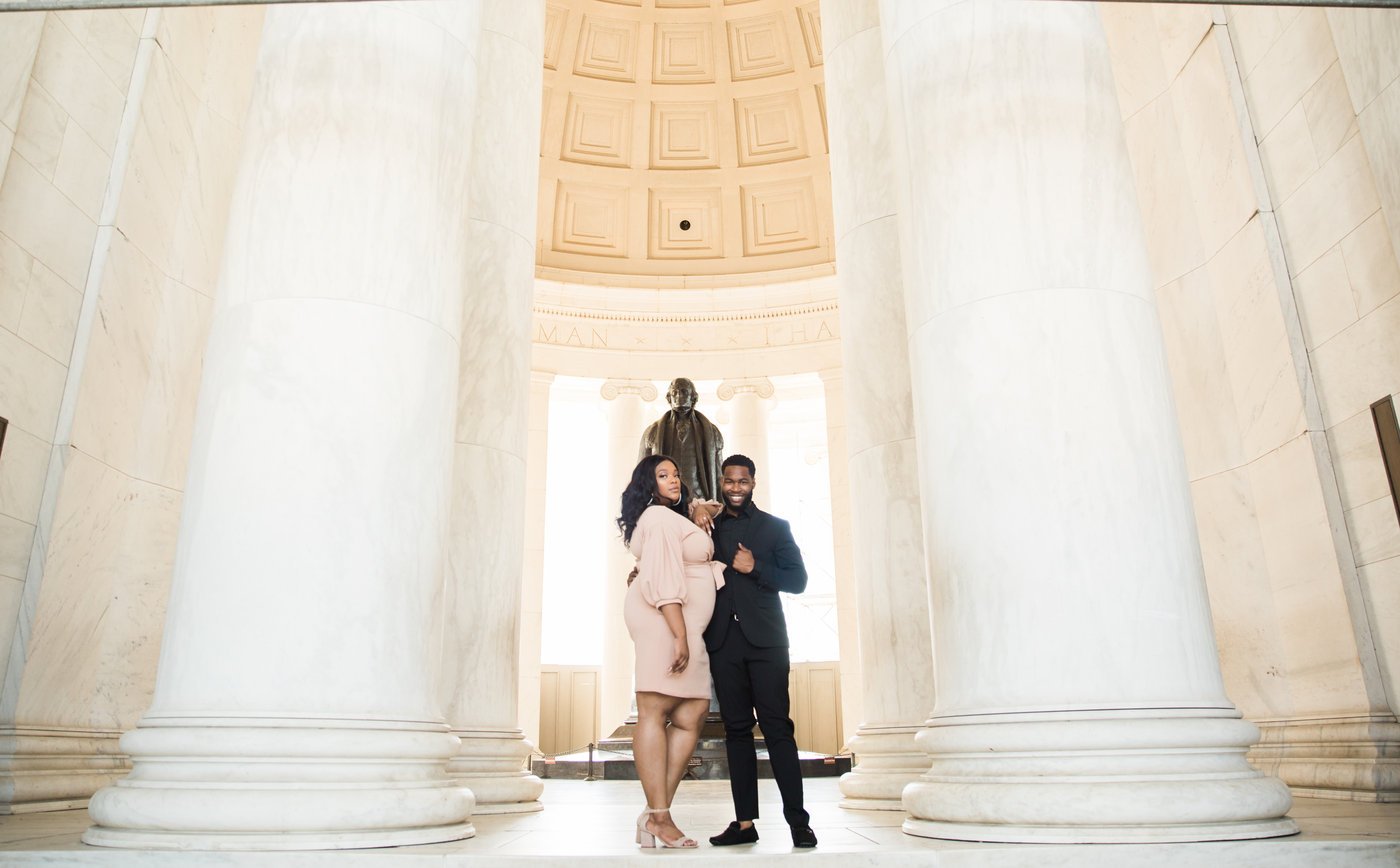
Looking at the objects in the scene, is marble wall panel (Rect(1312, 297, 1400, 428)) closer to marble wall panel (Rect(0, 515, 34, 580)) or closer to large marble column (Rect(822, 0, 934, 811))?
large marble column (Rect(822, 0, 934, 811))

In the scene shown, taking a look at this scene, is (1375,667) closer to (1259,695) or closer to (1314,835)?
(1259,695)

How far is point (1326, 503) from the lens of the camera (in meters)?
22.9

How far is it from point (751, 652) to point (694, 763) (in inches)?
1024

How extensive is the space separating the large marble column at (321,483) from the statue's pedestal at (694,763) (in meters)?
24.8

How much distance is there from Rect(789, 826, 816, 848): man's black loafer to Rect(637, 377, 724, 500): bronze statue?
29444mm

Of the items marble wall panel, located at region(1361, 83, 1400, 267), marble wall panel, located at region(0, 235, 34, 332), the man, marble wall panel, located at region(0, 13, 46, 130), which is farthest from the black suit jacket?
marble wall panel, located at region(0, 13, 46, 130)

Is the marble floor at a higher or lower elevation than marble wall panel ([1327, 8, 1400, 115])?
lower

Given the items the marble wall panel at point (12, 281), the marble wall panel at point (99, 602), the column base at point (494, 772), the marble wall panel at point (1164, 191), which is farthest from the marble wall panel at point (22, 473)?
the marble wall panel at point (1164, 191)

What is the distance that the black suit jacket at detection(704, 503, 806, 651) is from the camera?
56.2ft

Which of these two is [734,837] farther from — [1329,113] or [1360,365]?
[1329,113]

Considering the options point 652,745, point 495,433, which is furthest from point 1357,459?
point 495,433

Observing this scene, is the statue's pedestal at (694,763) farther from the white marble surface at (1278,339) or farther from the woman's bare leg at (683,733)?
the woman's bare leg at (683,733)

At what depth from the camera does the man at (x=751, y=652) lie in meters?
16.7

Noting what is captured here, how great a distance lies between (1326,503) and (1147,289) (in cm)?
931
